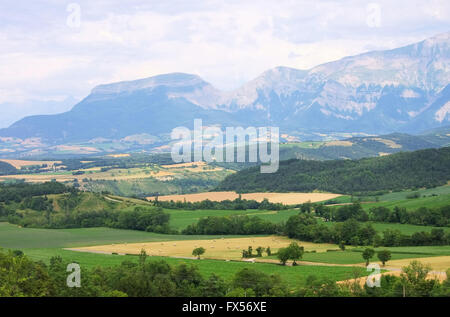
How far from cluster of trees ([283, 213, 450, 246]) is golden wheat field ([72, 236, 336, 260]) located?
6.11 feet

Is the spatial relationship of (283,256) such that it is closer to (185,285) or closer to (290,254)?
(290,254)

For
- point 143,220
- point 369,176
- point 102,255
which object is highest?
point 369,176

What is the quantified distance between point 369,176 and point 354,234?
84419 mm

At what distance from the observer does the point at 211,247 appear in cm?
9275

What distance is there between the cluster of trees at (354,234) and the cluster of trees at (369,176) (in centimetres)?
6614

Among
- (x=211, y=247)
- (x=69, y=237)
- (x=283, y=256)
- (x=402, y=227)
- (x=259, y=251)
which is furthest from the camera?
(x=69, y=237)

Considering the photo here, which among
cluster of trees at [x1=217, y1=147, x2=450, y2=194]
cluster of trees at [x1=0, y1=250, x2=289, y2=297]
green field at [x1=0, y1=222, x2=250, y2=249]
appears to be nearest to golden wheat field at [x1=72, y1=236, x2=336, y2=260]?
green field at [x1=0, y1=222, x2=250, y2=249]

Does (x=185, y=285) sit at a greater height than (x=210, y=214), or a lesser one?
lesser

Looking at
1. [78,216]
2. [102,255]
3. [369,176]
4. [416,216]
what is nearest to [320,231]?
[416,216]

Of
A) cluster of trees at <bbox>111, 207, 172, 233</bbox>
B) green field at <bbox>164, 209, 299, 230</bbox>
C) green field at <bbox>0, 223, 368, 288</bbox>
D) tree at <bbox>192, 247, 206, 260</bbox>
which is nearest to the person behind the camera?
green field at <bbox>0, 223, 368, 288</bbox>

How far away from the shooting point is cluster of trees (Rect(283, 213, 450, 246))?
88438 millimetres

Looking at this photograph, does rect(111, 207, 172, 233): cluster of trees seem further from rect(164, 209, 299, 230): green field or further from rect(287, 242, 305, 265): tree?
rect(287, 242, 305, 265): tree
